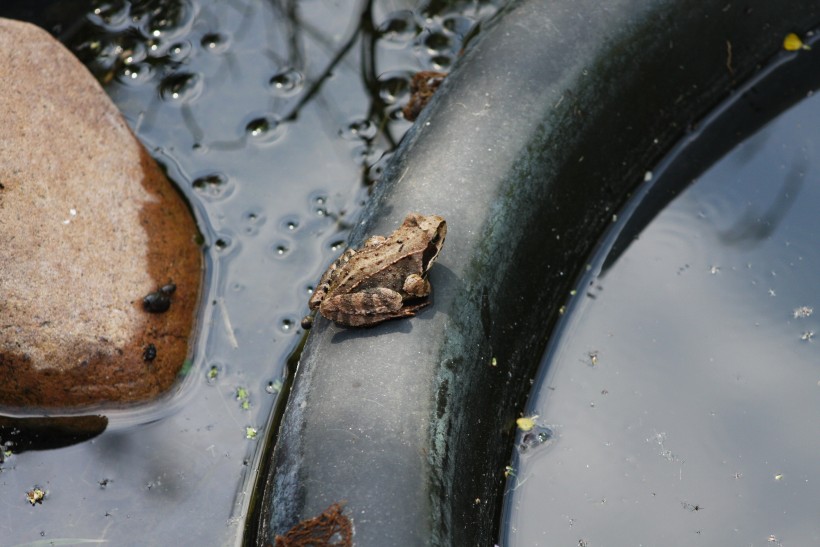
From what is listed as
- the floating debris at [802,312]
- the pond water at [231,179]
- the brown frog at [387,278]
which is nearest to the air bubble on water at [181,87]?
the pond water at [231,179]

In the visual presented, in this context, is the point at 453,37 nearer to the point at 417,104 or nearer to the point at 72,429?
the point at 417,104

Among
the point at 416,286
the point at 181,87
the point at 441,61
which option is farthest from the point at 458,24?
the point at 416,286

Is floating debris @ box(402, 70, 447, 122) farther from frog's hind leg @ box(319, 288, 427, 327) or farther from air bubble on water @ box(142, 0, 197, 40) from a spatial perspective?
frog's hind leg @ box(319, 288, 427, 327)

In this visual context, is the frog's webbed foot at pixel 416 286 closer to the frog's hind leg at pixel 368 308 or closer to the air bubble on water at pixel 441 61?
the frog's hind leg at pixel 368 308

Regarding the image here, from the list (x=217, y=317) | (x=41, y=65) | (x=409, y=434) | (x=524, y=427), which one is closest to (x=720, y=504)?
(x=524, y=427)

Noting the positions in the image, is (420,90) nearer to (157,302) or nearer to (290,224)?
(290,224)

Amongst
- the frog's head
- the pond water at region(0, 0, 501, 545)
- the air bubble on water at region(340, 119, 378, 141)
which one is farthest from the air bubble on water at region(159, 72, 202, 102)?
the frog's head
